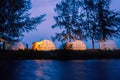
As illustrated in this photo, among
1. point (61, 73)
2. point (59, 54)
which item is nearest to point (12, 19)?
point (59, 54)

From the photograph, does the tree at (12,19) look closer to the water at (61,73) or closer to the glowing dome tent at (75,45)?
the glowing dome tent at (75,45)

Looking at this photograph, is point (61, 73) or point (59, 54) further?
point (59, 54)

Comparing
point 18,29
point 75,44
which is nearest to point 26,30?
point 18,29

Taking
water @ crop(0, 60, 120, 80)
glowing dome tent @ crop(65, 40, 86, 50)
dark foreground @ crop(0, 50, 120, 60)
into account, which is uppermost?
glowing dome tent @ crop(65, 40, 86, 50)

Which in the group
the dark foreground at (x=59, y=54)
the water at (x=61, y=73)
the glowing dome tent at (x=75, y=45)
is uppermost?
the glowing dome tent at (x=75, y=45)

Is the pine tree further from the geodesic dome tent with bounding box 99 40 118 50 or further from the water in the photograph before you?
the water

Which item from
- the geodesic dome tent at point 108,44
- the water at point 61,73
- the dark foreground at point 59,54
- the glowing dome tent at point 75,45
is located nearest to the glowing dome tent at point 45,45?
the glowing dome tent at point 75,45

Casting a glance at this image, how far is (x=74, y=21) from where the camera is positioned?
3653 cm

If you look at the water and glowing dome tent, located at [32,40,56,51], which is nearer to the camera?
the water

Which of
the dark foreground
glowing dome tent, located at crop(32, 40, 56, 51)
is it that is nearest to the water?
the dark foreground

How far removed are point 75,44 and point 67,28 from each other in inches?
155

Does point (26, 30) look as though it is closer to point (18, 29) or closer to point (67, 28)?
point (18, 29)

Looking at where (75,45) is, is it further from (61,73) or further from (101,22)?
(61,73)

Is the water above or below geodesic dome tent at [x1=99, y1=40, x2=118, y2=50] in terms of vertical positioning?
below
